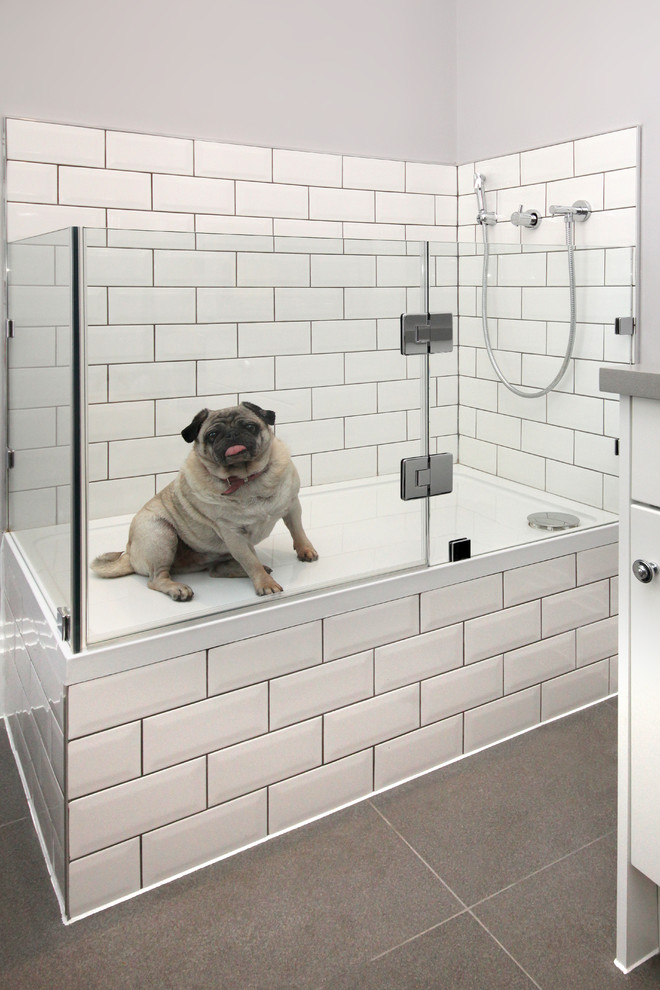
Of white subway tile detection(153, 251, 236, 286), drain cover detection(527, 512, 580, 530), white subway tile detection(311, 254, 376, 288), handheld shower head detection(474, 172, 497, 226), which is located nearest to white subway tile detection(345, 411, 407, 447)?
white subway tile detection(311, 254, 376, 288)

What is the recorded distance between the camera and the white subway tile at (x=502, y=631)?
179cm

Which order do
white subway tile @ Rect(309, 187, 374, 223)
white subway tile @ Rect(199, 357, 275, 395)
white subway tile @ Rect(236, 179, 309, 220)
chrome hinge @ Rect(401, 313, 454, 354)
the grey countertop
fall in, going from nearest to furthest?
the grey countertop, white subway tile @ Rect(199, 357, 275, 395), chrome hinge @ Rect(401, 313, 454, 354), white subway tile @ Rect(236, 179, 309, 220), white subway tile @ Rect(309, 187, 374, 223)

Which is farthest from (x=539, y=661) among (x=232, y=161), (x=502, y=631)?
(x=232, y=161)

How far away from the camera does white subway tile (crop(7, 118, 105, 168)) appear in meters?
1.85

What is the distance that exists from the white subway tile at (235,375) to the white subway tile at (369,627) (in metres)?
0.50

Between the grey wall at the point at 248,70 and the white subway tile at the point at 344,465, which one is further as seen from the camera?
the grey wall at the point at 248,70

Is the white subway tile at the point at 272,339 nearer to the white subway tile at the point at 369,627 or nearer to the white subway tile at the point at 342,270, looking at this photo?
the white subway tile at the point at 342,270

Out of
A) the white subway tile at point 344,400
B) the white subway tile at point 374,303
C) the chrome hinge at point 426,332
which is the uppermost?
the white subway tile at point 374,303

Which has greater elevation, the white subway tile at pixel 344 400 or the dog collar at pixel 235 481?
the white subway tile at pixel 344 400

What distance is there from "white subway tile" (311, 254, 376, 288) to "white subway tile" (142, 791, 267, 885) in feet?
3.36

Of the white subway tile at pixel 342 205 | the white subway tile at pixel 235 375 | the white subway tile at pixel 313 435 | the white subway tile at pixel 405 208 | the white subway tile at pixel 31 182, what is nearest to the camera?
the white subway tile at pixel 235 375

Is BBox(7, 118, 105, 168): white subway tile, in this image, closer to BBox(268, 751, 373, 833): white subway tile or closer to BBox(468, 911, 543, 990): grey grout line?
BBox(268, 751, 373, 833): white subway tile

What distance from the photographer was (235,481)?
1.49 metres

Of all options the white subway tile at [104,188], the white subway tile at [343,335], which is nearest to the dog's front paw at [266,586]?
the white subway tile at [343,335]
